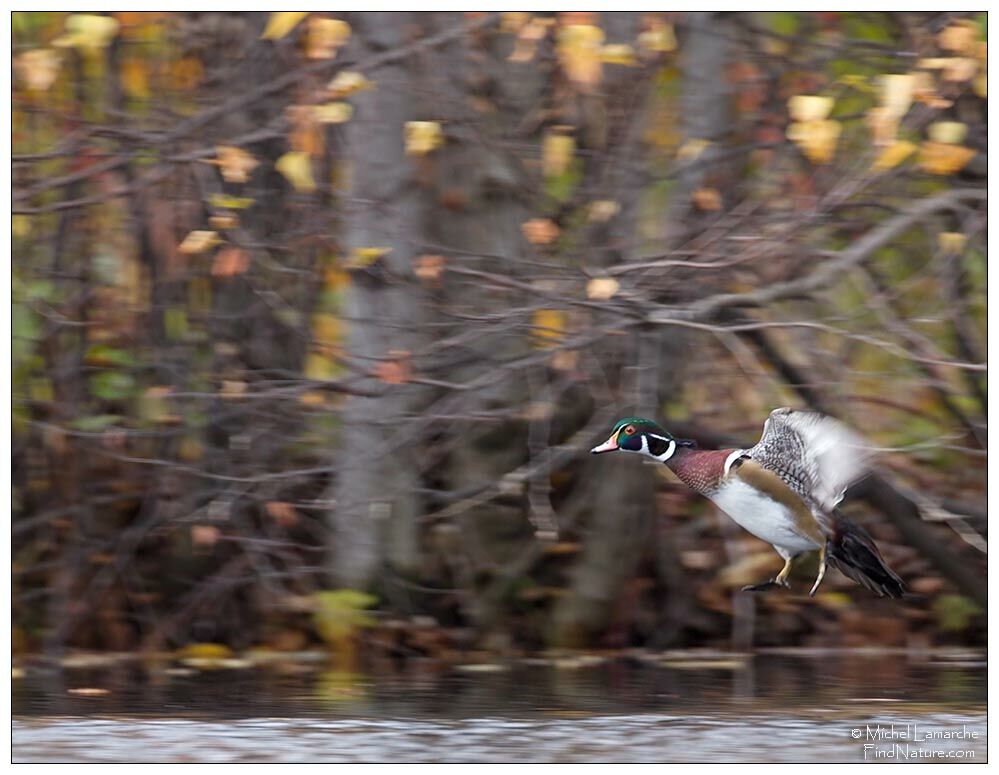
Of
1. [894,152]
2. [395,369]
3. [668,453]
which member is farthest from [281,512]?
[894,152]

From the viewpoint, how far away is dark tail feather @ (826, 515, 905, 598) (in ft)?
20.3

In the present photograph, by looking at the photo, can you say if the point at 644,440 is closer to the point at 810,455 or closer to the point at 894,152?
the point at 810,455

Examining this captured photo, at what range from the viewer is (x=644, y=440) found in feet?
22.4

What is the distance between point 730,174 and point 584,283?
104cm

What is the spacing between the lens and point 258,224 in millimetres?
8547

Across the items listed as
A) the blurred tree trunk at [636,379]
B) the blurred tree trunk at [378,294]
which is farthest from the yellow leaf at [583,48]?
the blurred tree trunk at [378,294]

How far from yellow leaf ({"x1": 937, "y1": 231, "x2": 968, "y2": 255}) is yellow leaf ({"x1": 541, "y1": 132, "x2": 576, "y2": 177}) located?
5.59 feet

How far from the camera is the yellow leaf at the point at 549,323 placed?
25.1 feet

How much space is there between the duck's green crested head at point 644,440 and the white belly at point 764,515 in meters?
0.30

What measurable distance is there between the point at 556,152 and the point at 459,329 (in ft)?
3.43

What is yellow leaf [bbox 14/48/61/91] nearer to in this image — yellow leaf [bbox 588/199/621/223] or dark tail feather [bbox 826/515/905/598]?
yellow leaf [bbox 588/199/621/223]

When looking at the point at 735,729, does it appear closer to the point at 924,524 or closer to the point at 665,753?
the point at 665,753

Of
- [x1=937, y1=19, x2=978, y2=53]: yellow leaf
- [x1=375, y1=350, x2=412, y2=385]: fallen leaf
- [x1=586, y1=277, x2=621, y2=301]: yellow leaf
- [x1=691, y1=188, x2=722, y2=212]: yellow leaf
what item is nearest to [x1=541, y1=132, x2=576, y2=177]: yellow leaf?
[x1=691, y1=188, x2=722, y2=212]: yellow leaf

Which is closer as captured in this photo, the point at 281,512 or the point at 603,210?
the point at 603,210
